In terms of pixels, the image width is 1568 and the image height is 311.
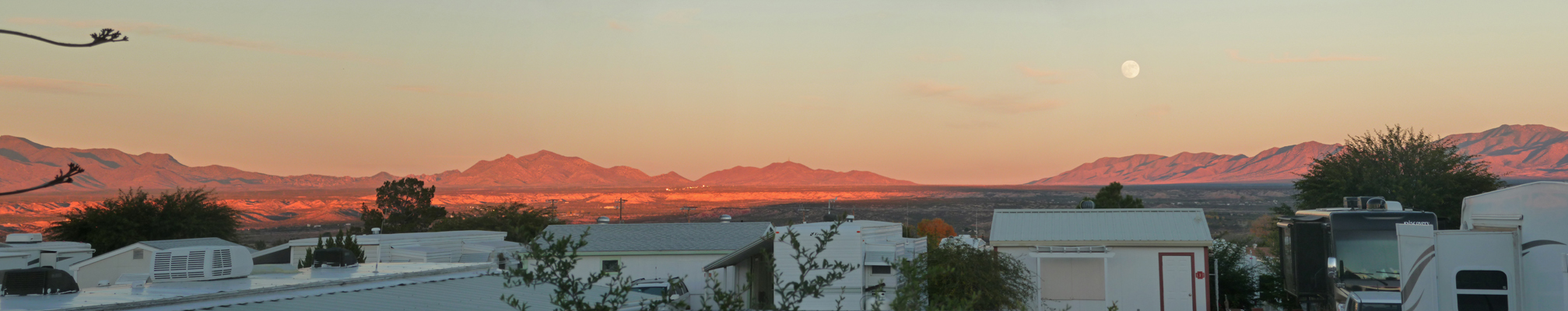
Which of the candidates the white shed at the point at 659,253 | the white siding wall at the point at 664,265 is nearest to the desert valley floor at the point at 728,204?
the white shed at the point at 659,253

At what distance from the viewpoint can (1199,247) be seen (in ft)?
65.2

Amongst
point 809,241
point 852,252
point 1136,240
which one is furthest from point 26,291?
point 1136,240

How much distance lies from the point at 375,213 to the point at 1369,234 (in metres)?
64.4

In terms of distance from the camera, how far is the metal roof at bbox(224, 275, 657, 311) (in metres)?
11.6

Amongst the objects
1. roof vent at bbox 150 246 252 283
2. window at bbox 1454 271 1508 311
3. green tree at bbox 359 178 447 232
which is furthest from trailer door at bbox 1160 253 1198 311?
green tree at bbox 359 178 447 232

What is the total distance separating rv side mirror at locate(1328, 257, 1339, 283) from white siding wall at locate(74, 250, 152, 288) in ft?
104

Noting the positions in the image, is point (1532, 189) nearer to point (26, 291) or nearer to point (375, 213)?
point (26, 291)

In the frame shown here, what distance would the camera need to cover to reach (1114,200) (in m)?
40.6

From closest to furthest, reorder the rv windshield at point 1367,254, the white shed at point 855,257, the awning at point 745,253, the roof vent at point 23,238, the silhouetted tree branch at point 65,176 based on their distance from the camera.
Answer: the silhouetted tree branch at point 65,176, the rv windshield at point 1367,254, the white shed at point 855,257, the awning at point 745,253, the roof vent at point 23,238

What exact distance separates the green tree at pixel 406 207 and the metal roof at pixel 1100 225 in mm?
56167

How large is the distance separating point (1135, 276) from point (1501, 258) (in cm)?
1109

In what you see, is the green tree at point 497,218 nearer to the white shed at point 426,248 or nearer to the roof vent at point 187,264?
the white shed at point 426,248

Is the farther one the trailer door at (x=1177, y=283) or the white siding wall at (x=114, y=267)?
the white siding wall at (x=114, y=267)

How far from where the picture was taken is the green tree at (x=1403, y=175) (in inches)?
1235
